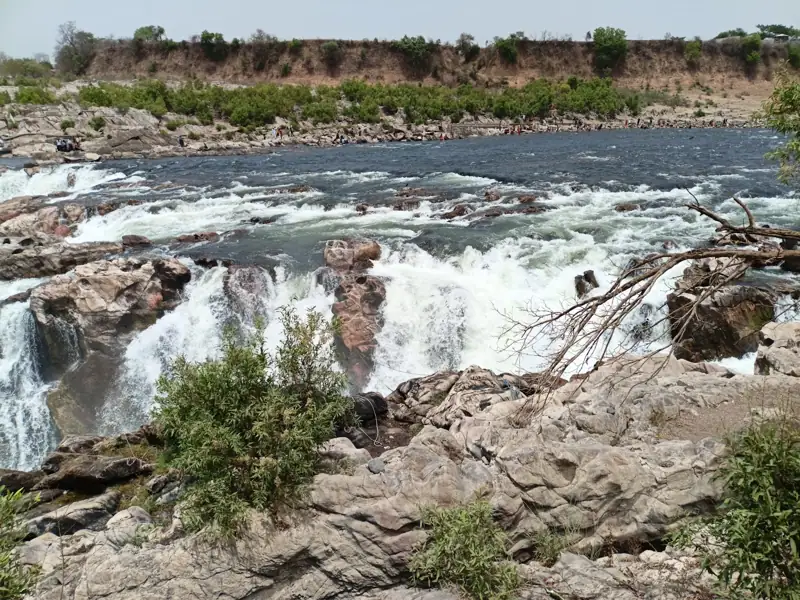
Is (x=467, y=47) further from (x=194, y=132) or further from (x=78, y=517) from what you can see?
(x=78, y=517)

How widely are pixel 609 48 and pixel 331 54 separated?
118 ft

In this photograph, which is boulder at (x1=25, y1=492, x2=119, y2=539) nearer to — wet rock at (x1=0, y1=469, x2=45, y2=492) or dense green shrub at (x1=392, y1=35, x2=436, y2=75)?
wet rock at (x1=0, y1=469, x2=45, y2=492)

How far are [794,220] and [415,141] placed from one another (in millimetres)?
32277

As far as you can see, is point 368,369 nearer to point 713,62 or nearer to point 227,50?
point 227,50

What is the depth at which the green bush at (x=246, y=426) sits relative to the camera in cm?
453

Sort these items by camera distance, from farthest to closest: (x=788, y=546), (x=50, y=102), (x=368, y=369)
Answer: (x=50, y=102)
(x=368, y=369)
(x=788, y=546)

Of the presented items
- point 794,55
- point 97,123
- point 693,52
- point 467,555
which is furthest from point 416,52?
point 467,555

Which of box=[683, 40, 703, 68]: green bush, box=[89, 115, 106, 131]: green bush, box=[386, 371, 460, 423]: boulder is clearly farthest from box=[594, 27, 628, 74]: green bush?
box=[386, 371, 460, 423]: boulder

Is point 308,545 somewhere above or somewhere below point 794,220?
below

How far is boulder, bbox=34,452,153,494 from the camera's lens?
8078 mm

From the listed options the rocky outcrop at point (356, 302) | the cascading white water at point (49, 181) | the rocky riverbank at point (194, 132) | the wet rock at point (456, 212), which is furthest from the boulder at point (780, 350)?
the cascading white water at point (49, 181)

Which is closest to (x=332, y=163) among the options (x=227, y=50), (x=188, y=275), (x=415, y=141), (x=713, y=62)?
(x=415, y=141)

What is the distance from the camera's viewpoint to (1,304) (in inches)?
497

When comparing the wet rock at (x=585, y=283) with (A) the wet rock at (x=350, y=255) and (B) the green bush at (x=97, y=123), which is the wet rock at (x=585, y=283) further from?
(B) the green bush at (x=97, y=123)
